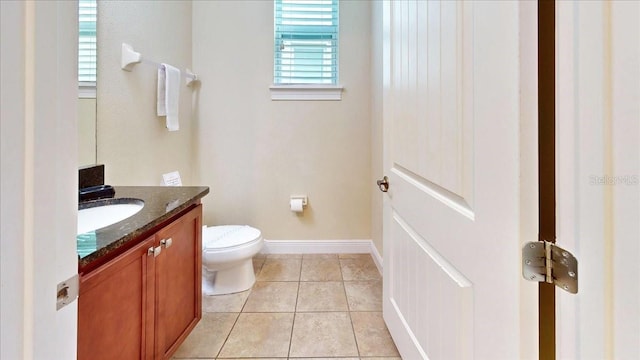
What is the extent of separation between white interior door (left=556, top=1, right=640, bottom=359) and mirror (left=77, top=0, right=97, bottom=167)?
1955 mm

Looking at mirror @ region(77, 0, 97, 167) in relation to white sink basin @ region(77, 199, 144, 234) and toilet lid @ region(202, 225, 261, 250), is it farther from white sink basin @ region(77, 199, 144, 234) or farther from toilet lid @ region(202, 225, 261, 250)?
toilet lid @ region(202, 225, 261, 250)

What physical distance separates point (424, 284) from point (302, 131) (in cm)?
204

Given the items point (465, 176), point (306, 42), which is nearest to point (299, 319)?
point (465, 176)

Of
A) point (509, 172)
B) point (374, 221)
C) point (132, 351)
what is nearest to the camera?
point (509, 172)

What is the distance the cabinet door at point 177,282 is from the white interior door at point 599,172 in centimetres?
123

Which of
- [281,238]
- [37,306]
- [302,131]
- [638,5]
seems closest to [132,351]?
[37,306]

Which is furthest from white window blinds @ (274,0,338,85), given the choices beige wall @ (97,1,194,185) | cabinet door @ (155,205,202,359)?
cabinet door @ (155,205,202,359)

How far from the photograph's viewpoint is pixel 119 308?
1000mm

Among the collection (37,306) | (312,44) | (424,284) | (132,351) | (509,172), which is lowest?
(132,351)

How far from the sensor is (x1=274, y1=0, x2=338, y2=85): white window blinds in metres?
2.91

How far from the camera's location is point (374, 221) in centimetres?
286

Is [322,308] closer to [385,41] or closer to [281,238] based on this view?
[281,238]

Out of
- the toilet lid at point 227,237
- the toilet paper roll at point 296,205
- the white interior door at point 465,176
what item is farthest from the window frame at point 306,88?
the white interior door at point 465,176

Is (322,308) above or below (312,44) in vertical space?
below
